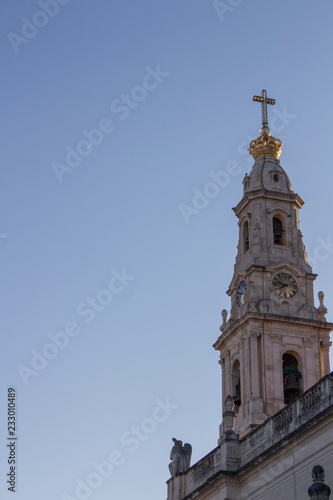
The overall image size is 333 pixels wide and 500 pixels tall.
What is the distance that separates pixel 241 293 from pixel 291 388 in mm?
6166

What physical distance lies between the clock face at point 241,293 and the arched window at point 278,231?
3.08 metres

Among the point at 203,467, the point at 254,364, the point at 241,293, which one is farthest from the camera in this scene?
the point at 241,293

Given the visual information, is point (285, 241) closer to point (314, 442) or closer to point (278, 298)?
point (278, 298)

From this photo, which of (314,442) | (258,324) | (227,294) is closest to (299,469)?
(314,442)

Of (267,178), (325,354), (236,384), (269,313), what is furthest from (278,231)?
(236,384)

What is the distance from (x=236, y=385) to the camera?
4812 centimetres

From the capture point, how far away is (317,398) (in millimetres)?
32219

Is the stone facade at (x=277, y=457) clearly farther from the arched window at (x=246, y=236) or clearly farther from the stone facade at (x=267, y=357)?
the arched window at (x=246, y=236)

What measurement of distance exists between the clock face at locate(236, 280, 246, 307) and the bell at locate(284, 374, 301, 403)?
483 cm

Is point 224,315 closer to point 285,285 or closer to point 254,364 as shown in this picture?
point 285,285

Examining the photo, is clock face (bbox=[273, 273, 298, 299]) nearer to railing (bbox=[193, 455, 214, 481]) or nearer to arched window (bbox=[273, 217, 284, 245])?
arched window (bbox=[273, 217, 284, 245])

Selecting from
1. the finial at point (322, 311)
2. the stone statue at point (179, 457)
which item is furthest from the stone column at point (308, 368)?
the stone statue at point (179, 457)

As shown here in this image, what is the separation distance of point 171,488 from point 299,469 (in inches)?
485

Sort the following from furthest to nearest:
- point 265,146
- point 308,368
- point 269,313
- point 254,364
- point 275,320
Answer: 1. point 265,146
2. point 269,313
3. point 275,320
4. point 308,368
5. point 254,364
